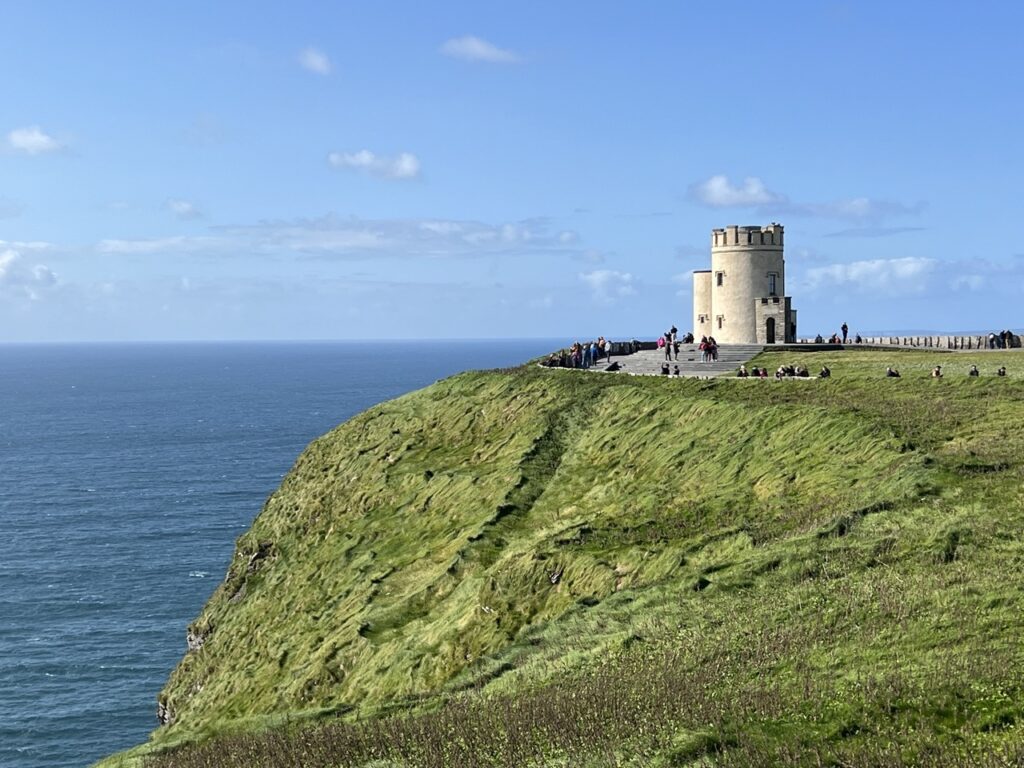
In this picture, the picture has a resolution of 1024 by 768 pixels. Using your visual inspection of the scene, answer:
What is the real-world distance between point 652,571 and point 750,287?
48871 mm

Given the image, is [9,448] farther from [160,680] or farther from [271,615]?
[271,615]

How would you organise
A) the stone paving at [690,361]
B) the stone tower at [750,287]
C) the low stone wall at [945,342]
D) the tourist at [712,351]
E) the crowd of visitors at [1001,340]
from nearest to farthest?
the stone paving at [690,361], the tourist at [712,351], the crowd of visitors at [1001,340], the low stone wall at [945,342], the stone tower at [750,287]

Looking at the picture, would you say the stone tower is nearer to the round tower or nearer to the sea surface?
the round tower

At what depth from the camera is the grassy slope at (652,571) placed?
16.7 metres

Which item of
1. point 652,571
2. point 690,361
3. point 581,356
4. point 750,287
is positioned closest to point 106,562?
point 581,356

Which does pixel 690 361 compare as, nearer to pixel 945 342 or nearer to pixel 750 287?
pixel 750 287

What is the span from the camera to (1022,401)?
37375 mm

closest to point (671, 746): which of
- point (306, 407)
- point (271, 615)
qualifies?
point (271, 615)

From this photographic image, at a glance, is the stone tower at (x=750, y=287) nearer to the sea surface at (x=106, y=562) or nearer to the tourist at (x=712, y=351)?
the tourist at (x=712, y=351)

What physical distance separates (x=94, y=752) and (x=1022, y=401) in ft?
131

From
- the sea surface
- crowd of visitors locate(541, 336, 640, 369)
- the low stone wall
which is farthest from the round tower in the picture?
the sea surface

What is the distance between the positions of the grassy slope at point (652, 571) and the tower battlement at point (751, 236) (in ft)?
51.4

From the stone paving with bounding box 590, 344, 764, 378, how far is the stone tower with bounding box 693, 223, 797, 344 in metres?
1.80

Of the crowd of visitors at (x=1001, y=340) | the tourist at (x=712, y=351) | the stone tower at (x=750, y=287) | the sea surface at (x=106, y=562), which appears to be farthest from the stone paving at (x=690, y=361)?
the sea surface at (x=106, y=562)
